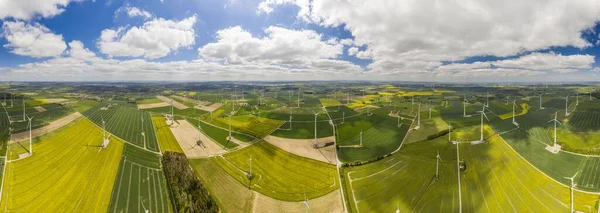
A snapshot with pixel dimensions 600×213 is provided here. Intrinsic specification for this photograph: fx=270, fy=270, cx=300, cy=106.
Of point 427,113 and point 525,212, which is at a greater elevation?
point 427,113

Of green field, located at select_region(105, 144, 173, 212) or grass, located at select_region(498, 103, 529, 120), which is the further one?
grass, located at select_region(498, 103, 529, 120)

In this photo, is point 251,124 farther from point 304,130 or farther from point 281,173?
point 281,173

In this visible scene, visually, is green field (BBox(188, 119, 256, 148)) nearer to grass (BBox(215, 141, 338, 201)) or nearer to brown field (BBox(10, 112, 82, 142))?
grass (BBox(215, 141, 338, 201))

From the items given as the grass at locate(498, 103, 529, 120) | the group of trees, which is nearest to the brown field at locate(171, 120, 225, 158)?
the group of trees

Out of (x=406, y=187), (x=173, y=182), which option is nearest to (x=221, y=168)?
(x=173, y=182)

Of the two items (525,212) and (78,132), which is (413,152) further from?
(78,132)

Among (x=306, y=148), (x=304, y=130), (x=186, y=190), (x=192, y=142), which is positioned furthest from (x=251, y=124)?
(x=186, y=190)

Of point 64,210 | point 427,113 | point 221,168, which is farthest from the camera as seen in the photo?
point 427,113
